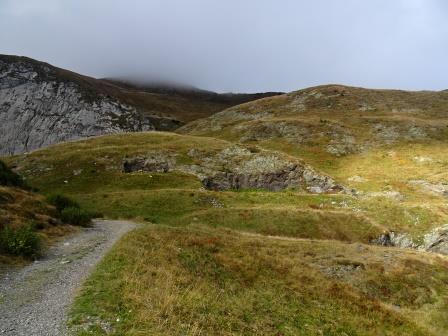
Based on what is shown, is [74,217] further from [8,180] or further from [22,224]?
[8,180]

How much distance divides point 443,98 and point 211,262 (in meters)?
113

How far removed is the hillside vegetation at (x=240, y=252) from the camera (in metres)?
15.6

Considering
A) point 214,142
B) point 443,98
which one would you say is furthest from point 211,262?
point 443,98

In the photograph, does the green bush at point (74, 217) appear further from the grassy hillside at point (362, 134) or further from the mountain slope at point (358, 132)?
→ the mountain slope at point (358, 132)

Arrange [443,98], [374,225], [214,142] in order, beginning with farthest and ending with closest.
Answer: [443,98], [214,142], [374,225]

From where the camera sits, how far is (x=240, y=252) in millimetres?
26625

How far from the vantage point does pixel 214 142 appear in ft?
249

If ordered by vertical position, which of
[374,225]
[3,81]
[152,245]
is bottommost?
[374,225]

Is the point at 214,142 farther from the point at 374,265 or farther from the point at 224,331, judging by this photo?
the point at 224,331

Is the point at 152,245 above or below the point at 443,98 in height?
below

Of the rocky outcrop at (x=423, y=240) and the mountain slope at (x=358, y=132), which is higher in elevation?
the mountain slope at (x=358, y=132)

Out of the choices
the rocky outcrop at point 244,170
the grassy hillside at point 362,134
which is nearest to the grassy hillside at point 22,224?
the rocky outcrop at point 244,170

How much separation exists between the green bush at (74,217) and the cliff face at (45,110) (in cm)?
10267

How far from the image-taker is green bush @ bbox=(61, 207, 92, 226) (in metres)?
33.3
